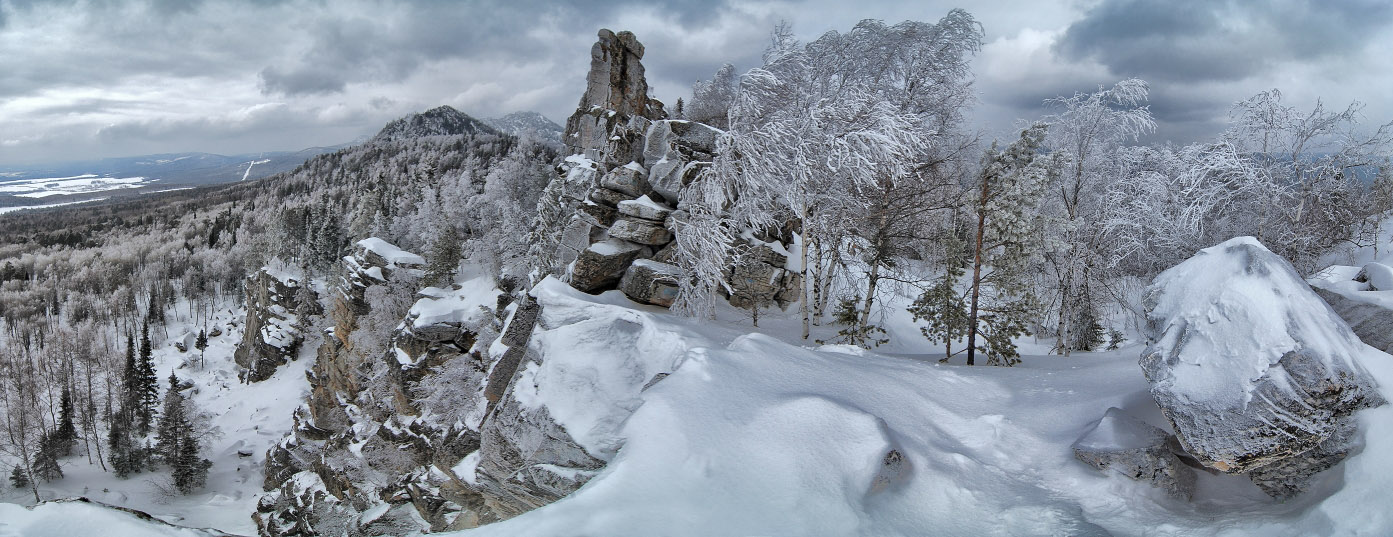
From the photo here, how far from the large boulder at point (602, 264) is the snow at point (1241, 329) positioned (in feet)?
43.7

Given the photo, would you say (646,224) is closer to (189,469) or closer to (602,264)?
(602,264)

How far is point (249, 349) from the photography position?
6122 centimetres

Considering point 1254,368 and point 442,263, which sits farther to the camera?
point 442,263

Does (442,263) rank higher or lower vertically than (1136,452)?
lower

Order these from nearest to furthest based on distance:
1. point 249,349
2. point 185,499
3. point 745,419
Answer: point 745,419 < point 185,499 < point 249,349

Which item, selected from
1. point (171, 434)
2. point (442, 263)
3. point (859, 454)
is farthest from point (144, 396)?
point (859, 454)

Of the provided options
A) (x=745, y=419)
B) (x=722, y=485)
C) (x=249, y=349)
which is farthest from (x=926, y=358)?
(x=249, y=349)

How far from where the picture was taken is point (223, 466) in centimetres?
4553

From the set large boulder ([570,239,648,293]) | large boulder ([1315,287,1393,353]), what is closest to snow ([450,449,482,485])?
large boulder ([570,239,648,293])

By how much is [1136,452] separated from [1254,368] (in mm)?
1365

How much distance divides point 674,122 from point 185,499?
48699mm

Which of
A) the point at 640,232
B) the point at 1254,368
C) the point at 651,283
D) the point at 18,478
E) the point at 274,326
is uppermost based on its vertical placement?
the point at 640,232

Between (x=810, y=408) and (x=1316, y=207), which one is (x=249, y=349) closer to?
(x=810, y=408)

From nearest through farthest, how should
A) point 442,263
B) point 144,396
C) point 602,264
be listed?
point 602,264
point 442,263
point 144,396
